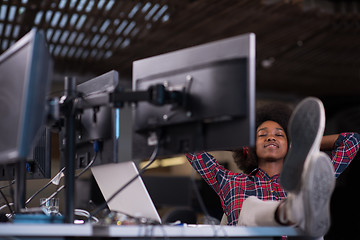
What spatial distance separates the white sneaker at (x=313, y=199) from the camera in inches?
70.8

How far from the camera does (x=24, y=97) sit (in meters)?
1.57

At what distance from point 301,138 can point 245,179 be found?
97 cm

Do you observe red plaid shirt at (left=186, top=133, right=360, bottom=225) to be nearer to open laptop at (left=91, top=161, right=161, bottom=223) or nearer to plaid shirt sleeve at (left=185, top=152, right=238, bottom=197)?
plaid shirt sleeve at (left=185, top=152, right=238, bottom=197)

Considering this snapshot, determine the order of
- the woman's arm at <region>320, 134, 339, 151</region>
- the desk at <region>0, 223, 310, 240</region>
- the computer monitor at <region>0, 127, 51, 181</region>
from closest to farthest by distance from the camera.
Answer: the desk at <region>0, 223, 310, 240</region>
the computer monitor at <region>0, 127, 51, 181</region>
the woman's arm at <region>320, 134, 339, 151</region>

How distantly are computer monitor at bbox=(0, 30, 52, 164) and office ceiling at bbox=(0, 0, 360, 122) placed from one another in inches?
132

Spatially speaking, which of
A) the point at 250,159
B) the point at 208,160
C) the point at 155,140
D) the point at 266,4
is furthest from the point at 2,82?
the point at 266,4

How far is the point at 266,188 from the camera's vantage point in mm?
2855

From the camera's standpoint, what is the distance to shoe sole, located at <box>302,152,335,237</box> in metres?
1.80

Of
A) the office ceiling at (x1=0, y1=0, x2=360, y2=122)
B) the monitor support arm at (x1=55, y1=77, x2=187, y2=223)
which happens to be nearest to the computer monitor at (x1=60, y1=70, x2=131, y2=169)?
the monitor support arm at (x1=55, y1=77, x2=187, y2=223)

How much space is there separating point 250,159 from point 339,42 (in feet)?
11.2

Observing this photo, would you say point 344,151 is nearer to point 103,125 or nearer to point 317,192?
point 317,192

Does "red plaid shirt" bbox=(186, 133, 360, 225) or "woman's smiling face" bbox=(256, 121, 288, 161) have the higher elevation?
"woman's smiling face" bbox=(256, 121, 288, 161)

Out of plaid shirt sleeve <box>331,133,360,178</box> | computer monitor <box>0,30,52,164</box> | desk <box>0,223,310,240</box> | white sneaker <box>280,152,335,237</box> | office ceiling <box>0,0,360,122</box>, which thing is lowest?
desk <box>0,223,310,240</box>

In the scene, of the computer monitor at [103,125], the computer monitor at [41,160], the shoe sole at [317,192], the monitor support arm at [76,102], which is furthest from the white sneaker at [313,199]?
the computer monitor at [41,160]
